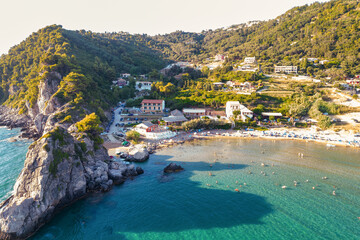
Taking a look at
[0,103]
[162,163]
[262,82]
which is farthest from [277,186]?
[0,103]

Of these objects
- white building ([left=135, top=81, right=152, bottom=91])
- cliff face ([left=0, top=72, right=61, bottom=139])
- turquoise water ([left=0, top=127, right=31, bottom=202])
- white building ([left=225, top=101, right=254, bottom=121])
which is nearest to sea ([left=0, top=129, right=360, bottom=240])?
turquoise water ([left=0, top=127, right=31, bottom=202])

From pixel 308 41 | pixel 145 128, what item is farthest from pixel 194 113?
pixel 308 41

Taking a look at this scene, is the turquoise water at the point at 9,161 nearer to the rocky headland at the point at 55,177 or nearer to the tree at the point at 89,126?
the rocky headland at the point at 55,177

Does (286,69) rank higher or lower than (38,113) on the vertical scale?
higher

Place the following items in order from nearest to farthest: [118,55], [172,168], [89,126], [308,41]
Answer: [172,168] → [89,126] → [308,41] → [118,55]

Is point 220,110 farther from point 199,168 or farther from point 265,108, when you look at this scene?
point 199,168

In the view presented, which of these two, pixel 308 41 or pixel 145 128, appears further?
pixel 308 41

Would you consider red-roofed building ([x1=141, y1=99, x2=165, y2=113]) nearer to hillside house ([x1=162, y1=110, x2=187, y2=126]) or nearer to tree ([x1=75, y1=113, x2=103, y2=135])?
hillside house ([x1=162, y1=110, x2=187, y2=126])

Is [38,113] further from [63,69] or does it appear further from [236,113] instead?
[236,113]
